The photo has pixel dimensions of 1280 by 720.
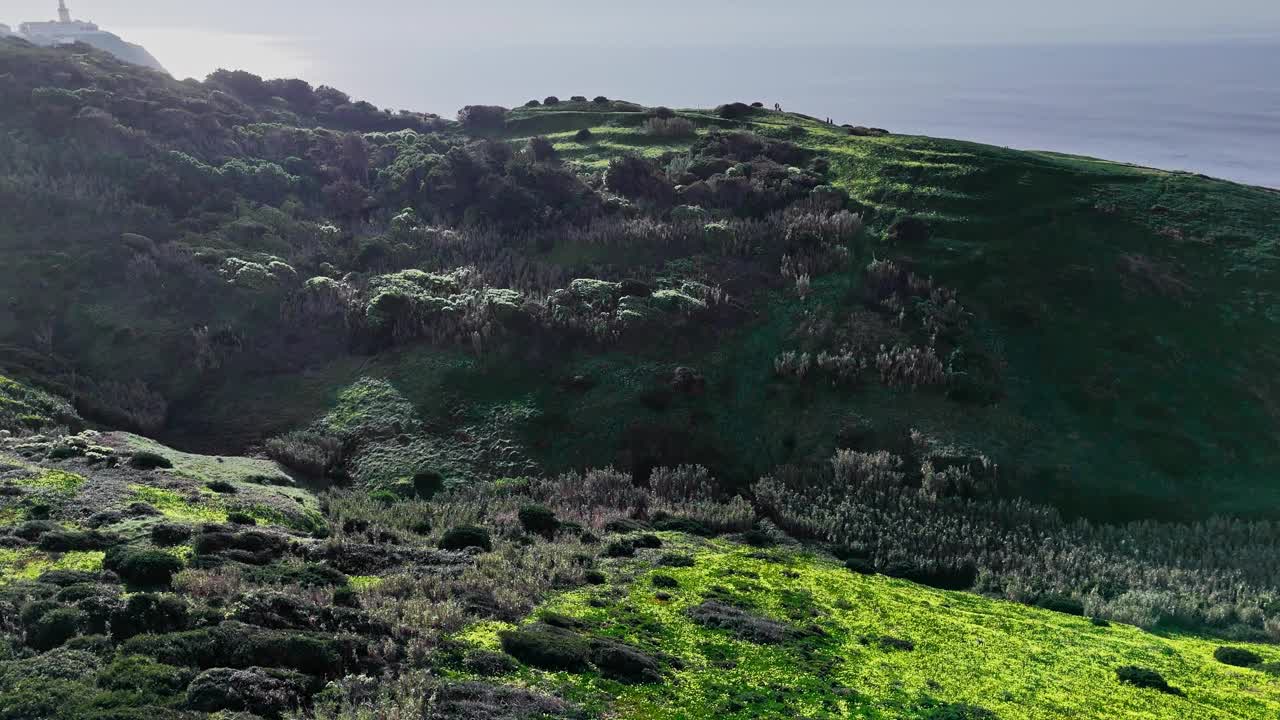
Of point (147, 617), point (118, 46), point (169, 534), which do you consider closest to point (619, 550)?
point (169, 534)

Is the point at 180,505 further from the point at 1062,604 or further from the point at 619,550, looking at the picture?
the point at 1062,604

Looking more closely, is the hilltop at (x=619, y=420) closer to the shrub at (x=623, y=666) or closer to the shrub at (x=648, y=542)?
the shrub at (x=623, y=666)

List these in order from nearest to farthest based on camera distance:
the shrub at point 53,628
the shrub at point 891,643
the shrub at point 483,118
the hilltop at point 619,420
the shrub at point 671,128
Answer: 1. the shrub at point 53,628
2. the hilltop at point 619,420
3. the shrub at point 891,643
4. the shrub at point 671,128
5. the shrub at point 483,118

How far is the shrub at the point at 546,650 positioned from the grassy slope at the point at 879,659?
0.36 metres

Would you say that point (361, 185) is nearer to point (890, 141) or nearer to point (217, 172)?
point (217, 172)

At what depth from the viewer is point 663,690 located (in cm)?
1452

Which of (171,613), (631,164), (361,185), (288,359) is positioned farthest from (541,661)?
(361,185)

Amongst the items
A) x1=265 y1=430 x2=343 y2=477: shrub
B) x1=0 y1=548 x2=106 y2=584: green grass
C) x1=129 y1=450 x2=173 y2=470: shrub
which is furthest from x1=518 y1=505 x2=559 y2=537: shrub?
x1=129 y1=450 x2=173 y2=470: shrub

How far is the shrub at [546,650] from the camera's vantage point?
1474 centimetres

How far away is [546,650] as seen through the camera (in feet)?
48.6

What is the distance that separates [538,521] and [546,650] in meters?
10.4

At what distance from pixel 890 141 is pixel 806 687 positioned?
51.6m

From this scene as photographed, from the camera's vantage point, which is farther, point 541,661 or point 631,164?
point 631,164

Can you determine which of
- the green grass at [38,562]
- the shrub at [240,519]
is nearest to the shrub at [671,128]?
the shrub at [240,519]
